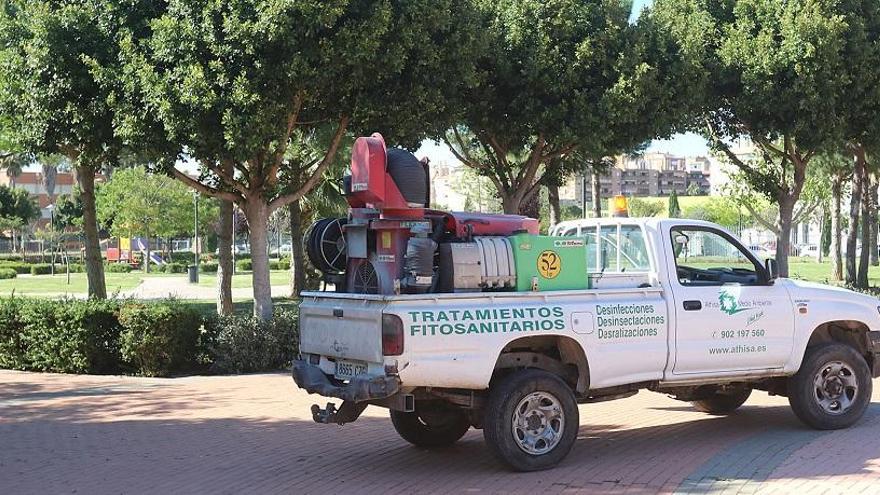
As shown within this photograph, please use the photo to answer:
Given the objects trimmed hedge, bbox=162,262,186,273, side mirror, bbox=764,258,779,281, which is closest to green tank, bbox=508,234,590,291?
side mirror, bbox=764,258,779,281

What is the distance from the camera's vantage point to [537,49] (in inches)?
733

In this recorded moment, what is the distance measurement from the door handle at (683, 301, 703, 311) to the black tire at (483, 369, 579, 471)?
1381 mm

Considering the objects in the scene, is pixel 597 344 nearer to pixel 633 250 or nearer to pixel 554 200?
pixel 633 250

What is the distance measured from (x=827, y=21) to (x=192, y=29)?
12.6 meters

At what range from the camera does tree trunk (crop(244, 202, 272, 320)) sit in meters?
16.6

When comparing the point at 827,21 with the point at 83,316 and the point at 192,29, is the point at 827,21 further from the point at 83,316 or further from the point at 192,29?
the point at 83,316

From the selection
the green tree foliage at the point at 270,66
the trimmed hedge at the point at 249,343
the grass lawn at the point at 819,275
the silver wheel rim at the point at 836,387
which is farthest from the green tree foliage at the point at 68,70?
the grass lawn at the point at 819,275

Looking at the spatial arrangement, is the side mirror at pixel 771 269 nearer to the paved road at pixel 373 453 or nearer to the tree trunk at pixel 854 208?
the paved road at pixel 373 453

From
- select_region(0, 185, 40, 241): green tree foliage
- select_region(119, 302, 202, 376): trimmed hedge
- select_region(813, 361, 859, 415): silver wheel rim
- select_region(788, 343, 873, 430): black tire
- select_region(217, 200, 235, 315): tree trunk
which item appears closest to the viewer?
select_region(788, 343, 873, 430): black tire

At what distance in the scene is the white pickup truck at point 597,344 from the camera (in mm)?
7578

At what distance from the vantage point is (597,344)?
320 inches

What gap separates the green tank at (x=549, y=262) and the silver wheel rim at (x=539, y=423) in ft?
2.95

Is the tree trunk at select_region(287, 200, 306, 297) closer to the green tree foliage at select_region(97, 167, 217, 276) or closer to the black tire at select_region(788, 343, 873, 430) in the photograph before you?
the black tire at select_region(788, 343, 873, 430)

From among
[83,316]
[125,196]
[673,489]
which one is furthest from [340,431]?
[125,196]
